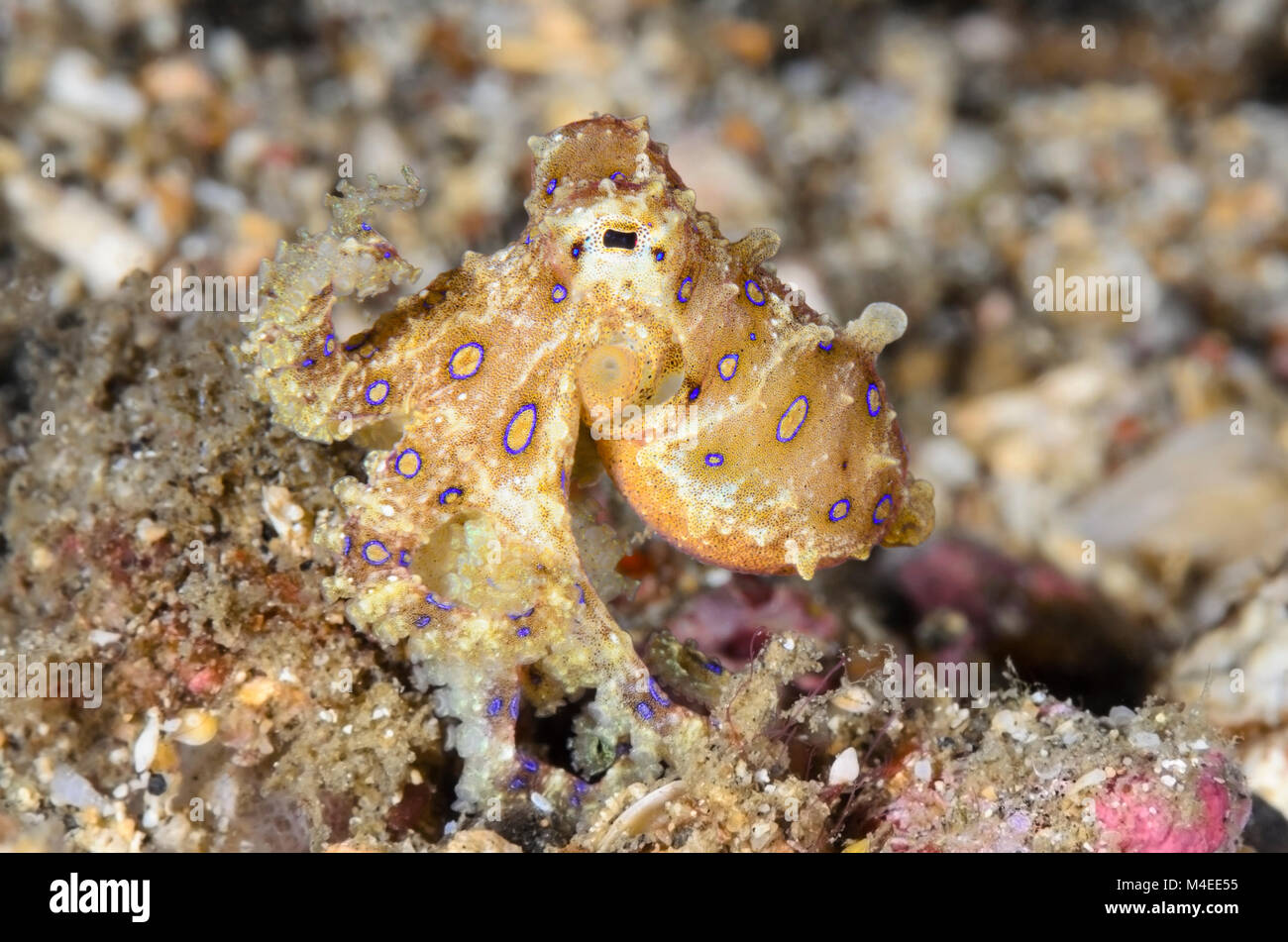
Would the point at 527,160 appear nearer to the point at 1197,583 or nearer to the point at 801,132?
the point at 801,132

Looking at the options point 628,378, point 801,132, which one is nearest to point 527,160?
point 801,132

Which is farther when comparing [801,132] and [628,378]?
[801,132]

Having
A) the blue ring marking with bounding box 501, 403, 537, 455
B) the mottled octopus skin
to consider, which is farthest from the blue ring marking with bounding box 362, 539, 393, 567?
the blue ring marking with bounding box 501, 403, 537, 455

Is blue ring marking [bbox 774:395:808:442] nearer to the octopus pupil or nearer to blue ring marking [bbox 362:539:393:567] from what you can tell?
the octopus pupil

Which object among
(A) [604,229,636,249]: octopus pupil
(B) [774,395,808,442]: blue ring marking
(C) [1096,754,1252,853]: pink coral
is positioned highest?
(A) [604,229,636,249]: octopus pupil

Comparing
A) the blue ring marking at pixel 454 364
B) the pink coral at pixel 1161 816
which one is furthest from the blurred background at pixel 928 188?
the blue ring marking at pixel 454 364
